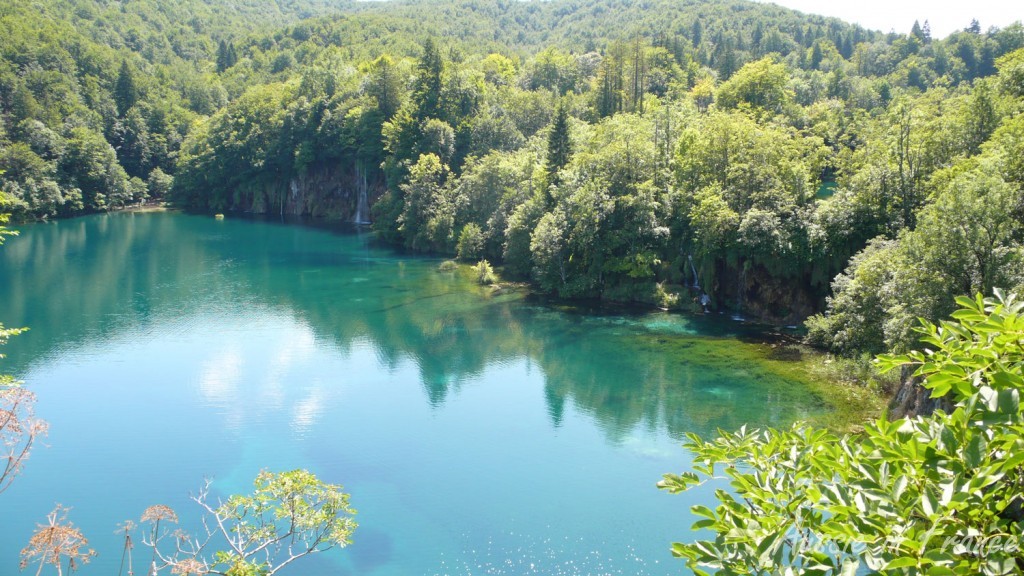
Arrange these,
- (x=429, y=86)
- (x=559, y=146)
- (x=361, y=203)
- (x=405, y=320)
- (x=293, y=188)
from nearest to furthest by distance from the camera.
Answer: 1. (x=405, y=320)
2. (x=559, y=146)
3. (x=429, y=86)
4. (x=361, y=203)
5. (x=293, y=188)

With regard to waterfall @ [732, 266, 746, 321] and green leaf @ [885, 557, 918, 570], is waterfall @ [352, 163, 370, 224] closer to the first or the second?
waterfall @ [732, 266, 746, 321]

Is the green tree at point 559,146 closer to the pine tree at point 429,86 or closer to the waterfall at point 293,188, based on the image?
the pine tree at point 429,86

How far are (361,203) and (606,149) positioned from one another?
43.9 meters

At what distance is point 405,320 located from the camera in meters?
42.3

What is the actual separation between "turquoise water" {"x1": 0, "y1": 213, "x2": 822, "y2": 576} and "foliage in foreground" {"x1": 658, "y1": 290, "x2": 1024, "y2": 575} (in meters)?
14.3

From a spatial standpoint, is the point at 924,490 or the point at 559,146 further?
the point at 559,146

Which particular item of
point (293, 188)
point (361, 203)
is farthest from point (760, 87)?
point (293, 188)

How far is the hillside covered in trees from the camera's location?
33656 millimetres

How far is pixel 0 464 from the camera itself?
2117 centimetres

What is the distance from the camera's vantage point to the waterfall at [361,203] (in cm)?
8181

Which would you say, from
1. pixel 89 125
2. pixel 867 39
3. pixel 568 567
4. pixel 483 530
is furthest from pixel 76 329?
pixel 867 39

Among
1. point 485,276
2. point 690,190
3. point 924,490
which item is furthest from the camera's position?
point 485,276

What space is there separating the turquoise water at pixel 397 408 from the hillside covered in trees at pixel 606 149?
4834mm

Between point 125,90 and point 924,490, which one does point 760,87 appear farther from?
point 125,90
